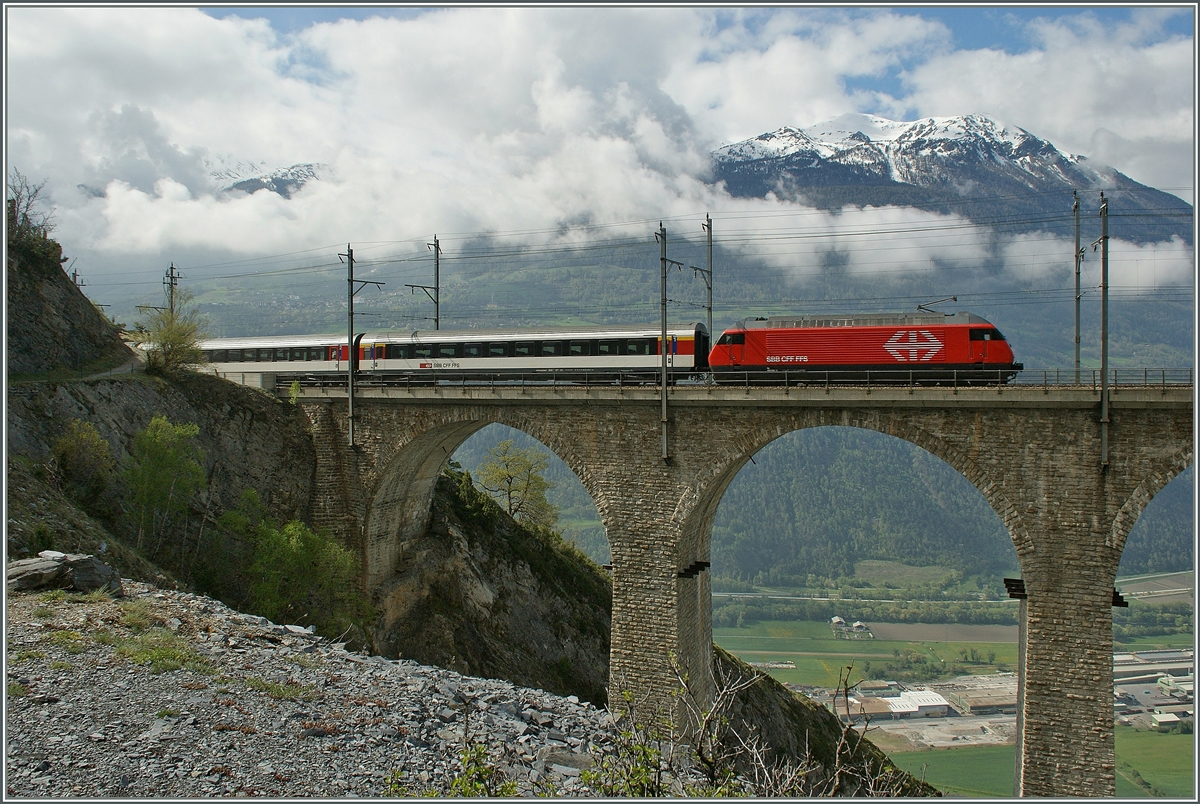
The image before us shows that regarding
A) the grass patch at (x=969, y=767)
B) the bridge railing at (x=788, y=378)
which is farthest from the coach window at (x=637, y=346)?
the grass patch at (x=969, y=767)

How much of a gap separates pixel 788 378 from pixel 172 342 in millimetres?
24438

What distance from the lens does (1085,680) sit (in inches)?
741

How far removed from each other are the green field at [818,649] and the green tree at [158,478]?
308 feet

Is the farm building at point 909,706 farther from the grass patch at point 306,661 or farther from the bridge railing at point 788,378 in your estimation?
the grass patch at point 306,661

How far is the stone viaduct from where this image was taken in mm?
18734

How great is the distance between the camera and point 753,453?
22.5 metres

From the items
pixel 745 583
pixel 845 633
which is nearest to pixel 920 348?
pixel 845 633

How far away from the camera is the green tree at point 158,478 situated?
23.6 metres

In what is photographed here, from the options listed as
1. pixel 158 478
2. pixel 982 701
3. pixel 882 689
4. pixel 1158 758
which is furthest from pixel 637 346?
pixel 882 689

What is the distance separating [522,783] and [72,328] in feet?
97.6

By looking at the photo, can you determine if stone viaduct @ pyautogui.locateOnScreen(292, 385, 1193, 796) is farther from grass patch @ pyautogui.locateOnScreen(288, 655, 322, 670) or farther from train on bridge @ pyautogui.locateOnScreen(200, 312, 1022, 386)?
grass patch @ pyautogui.locateOnScreen(288, 655, 322, 670)

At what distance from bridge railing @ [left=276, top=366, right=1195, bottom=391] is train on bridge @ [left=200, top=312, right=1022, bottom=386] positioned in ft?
0.21

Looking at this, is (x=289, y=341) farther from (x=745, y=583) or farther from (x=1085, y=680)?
(x=745, y=583)

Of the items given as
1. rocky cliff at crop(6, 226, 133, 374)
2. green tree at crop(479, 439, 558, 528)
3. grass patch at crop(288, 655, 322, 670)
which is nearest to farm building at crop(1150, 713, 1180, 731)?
green tree at crop(479, 439, 558, 528)
